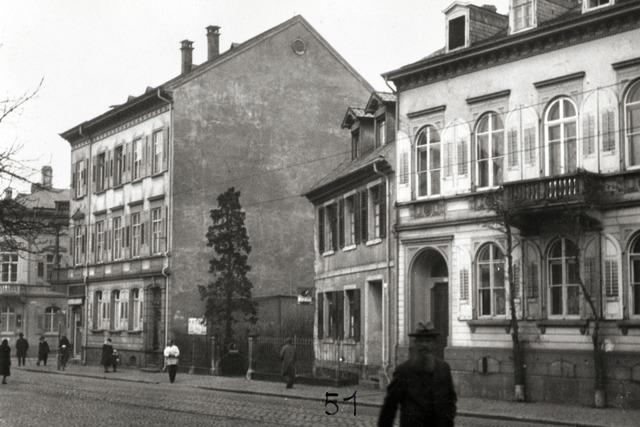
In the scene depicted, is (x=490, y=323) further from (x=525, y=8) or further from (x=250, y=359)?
(x=250, y=359)

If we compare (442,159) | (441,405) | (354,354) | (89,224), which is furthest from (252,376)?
(441,405)

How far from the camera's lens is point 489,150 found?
2944cm

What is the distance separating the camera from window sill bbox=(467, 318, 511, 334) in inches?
1109

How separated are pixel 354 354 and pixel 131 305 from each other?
1868cm

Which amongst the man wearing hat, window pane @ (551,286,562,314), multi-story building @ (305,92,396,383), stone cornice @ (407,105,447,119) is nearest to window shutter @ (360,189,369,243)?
multi-story building @ (305,92,396,383)

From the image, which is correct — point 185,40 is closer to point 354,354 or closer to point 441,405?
point 354,354

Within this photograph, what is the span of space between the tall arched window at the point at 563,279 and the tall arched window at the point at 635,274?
54.6 inches

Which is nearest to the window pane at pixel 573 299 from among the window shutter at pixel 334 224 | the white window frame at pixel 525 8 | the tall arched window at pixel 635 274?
the tall arched window at pixel 635 274

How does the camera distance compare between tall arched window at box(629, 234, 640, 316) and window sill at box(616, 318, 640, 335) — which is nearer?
window sill at box(616, 318, 640, 335)

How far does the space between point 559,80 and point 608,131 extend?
2.12 metres

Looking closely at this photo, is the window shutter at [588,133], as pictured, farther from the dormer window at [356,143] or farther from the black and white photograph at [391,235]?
the dormer window at [356,143]

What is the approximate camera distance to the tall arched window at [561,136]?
27016 mm

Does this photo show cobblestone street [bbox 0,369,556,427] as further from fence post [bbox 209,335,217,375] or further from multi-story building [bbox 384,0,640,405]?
fence post [bbox 209,335,217,375]

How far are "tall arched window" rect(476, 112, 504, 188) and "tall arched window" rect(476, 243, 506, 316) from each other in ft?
6.02
